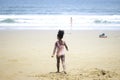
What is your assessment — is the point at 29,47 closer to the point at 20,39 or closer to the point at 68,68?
the point at 20,39

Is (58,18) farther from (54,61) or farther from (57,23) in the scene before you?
(54,61)

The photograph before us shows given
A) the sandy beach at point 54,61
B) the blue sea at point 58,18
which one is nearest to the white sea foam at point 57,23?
the blue sea at point 58,18

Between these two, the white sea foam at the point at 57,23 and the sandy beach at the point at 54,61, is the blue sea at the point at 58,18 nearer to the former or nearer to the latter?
the white sea foam at the point at 57,23

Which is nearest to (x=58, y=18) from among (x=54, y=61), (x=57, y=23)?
(x=57, y=23)

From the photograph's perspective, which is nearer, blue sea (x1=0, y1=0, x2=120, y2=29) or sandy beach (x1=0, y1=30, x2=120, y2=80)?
sandy beach (x1=0, y1=30, x2=120, y2=80)

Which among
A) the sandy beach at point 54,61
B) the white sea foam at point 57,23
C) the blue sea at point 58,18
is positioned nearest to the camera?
the sandy beach at point 54,61

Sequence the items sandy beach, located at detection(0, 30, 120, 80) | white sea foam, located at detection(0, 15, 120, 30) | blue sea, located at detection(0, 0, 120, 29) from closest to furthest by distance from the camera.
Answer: sandy beach, located at detection(0, 30, 120, 80) < white sea foam, located at detection(0, 15, 120, 30) < blue sea, located at detection(0, 0, 120, 29)

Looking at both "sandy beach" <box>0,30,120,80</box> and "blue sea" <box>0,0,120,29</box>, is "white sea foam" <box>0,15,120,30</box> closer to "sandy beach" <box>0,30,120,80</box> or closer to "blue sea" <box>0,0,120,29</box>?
"blue sea" <box>0,0,120,29</box>

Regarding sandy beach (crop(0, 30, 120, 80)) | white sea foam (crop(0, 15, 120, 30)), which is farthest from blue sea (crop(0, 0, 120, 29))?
sandy beach (crop(0, 30, 120, 80))

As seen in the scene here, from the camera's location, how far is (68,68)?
8.57 m

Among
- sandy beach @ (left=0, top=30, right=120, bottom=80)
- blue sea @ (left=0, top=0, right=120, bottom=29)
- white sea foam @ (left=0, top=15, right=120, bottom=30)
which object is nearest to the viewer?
sandy beach @ (left=0, top=30, right=120, bottom=80)

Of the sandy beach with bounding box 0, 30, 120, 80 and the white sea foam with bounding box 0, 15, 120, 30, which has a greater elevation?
the white sea foam with bounding box 0, 15, 120, 30

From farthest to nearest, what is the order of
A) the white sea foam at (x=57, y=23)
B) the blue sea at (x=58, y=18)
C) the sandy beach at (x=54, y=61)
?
the blue sea at (x=58, y=18) → the white sea foam at (x=57, y=23) → the sandy beach at (x=54, y=61)

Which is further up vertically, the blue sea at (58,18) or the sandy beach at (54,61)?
the blue sea at (58,18)
